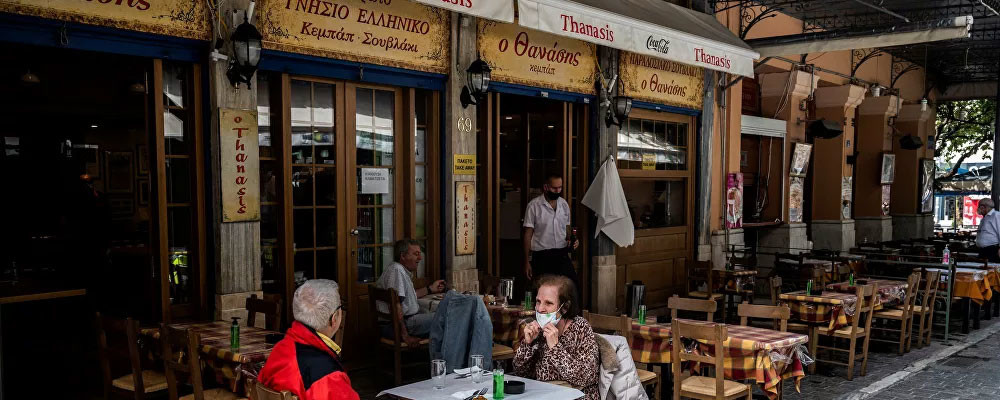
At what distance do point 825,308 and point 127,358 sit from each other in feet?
20.3

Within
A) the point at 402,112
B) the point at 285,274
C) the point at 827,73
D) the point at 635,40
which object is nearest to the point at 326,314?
the point at 285,274

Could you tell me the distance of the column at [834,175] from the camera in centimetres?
1570

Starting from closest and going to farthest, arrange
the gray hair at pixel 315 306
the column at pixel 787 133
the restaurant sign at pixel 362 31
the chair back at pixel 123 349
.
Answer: the gray hair at pixel 315 306, the chair back at pixel 123 349, the restaurant sign at pixel 362 31, the column at pixel 787 133

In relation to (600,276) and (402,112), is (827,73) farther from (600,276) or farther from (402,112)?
(402,112)

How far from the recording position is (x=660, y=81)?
10.9 meters

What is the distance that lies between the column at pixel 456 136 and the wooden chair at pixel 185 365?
11.0ft

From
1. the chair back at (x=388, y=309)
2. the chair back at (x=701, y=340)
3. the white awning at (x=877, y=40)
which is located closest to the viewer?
Answer: the chair back at (x=701, y=340)

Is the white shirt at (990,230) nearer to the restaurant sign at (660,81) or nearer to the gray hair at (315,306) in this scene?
the restaurant sign at (660,81)

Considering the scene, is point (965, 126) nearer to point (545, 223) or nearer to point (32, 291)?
point (545, 223)

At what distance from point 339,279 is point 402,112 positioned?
186cm

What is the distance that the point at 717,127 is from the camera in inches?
470

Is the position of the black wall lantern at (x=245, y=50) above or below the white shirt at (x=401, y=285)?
above

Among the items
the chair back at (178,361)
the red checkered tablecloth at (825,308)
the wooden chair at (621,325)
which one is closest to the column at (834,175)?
the red checkered tablecloth at (825,308)

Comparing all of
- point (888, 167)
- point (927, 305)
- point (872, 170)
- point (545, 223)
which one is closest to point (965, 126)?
point (888, 167)
